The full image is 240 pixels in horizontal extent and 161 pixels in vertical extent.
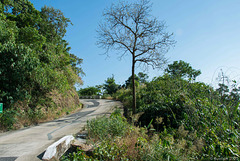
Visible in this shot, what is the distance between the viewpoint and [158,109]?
803 centimetres

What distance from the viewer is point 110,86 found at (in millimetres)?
43531

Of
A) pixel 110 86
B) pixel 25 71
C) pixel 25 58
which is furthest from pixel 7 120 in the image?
pixel 110 86

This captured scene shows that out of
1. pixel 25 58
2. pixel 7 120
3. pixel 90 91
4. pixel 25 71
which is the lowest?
pixel 7 120

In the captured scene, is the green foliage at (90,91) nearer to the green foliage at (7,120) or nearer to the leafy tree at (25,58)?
the leafy tree at (25,58)

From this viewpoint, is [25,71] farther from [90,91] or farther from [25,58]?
[90,91]

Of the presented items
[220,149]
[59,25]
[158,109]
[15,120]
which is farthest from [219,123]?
[59,25]

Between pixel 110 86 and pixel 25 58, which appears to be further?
pixel 110 86

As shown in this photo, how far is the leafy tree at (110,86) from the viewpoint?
43.5 metres

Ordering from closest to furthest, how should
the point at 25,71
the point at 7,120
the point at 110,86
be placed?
the point at 7,120
the point at 25,71
the point at 110,86

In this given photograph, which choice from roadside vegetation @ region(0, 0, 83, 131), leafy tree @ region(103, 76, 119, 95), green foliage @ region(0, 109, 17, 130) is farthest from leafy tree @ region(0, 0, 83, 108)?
leafy tree @ region(103, 76, 119, 95)

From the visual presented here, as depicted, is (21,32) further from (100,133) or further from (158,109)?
(158,109)

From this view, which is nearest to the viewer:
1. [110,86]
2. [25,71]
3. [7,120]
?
[7,120]

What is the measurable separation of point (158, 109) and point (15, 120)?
7598 millimetres

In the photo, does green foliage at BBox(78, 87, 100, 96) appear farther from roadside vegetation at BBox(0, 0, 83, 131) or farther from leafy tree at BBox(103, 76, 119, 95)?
roadside vegetation at BBox(0, 0, 83, 131)
